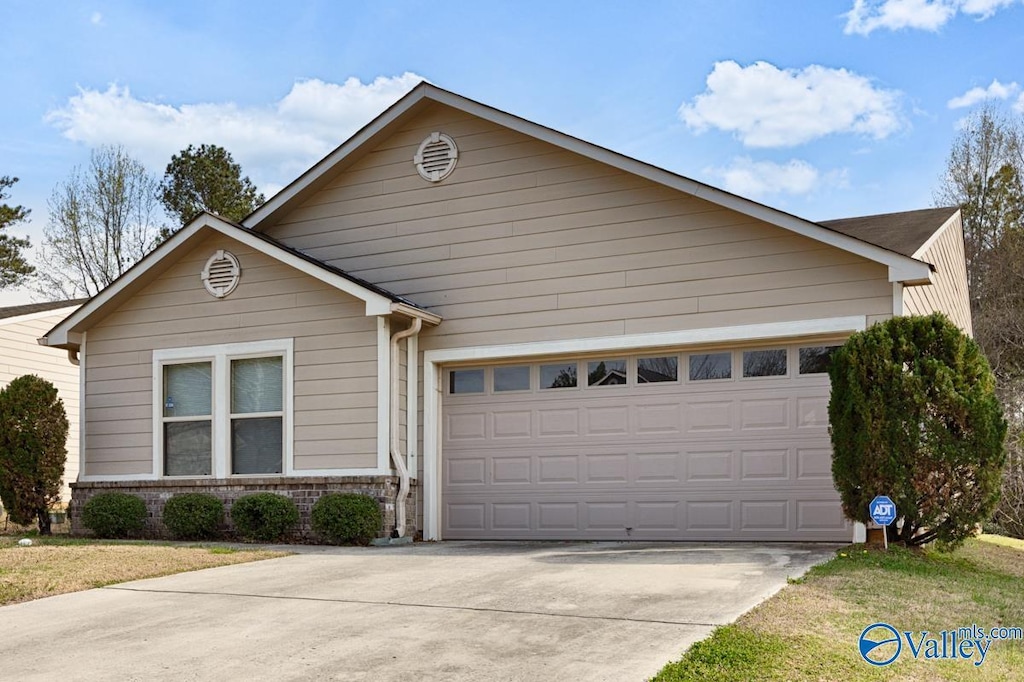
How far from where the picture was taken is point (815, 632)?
6203mm

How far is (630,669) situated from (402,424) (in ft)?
25.7

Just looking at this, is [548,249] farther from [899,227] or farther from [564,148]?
[899,227]

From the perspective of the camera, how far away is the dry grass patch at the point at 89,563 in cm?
866

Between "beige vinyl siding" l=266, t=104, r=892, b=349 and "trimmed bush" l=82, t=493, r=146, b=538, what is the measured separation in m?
4.10

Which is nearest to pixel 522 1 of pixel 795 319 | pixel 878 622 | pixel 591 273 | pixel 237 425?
pixel 591 273

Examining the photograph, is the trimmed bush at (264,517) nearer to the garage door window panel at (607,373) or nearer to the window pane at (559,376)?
the window pane at (559,376)

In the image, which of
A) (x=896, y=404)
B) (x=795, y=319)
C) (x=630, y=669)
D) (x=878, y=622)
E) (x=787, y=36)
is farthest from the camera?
(x=787, y=36)

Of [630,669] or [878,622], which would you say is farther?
[878,622]

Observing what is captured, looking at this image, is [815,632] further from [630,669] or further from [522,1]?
[522,1]

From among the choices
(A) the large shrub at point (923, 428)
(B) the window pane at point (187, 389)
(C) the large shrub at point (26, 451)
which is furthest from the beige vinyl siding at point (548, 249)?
(C) the large shrub at point (26, 451)

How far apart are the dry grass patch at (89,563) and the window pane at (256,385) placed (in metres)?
2.37

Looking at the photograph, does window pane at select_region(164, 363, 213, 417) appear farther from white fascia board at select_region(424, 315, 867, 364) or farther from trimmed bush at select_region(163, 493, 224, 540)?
white fascia board at select_region(424, 315, 867, 364)

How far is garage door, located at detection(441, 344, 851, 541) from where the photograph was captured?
11.8 metres

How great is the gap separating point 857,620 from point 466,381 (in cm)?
748
